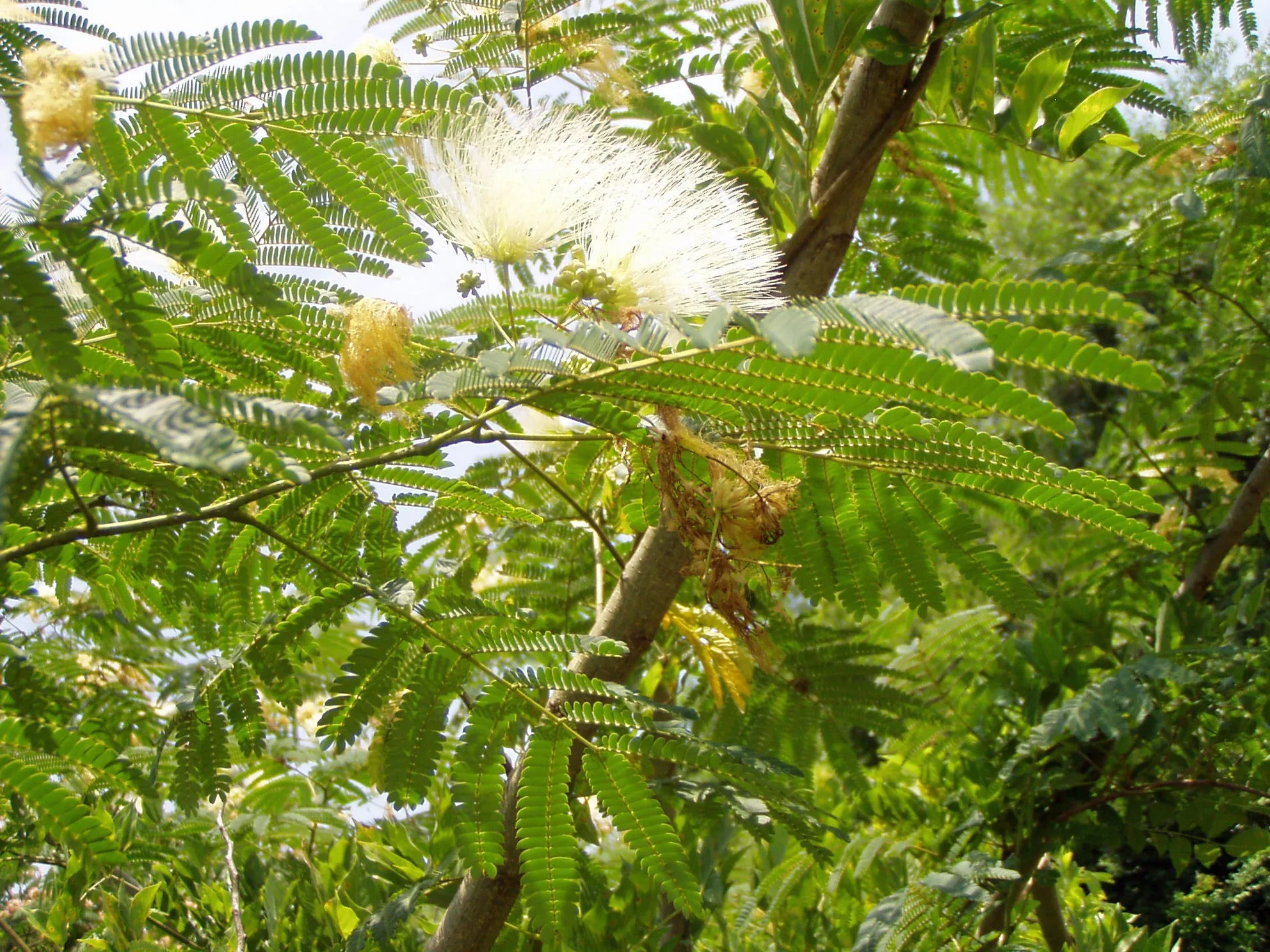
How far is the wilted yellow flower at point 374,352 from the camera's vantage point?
4.29 ft

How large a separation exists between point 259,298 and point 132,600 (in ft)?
3.85

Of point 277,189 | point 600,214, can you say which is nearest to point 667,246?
point 600,214

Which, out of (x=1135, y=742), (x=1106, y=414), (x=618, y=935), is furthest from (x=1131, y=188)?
(x=618, y=935)

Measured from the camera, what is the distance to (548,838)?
134cm

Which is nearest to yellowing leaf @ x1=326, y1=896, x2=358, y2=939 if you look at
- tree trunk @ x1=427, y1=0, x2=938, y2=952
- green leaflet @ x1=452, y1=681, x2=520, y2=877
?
tree trunk @ x1=427, y1=0, x2=938, y2=952

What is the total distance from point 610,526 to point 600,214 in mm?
1054

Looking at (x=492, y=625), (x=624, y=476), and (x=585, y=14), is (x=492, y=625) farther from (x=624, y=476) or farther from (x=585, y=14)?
(x=585, y=14)

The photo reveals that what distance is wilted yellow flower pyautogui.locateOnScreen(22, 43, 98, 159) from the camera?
1.00m

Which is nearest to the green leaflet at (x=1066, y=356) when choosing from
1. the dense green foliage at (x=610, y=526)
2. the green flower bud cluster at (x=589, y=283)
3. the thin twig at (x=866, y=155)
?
the dense green foliage at (x=610, y=526)

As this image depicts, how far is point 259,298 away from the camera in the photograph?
1.06 metres

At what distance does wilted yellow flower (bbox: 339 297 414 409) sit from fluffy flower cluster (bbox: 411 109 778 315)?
6.7 inches

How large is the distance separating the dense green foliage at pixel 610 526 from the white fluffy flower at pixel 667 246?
51 mm

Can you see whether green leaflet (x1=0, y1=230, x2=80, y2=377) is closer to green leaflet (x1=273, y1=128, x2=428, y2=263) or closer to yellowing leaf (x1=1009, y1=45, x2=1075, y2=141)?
green leaflet (x1=273, y1=128, x2=428, y2=263)

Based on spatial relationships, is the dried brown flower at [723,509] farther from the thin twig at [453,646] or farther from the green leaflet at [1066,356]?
the green leaflet at [1066,356]
